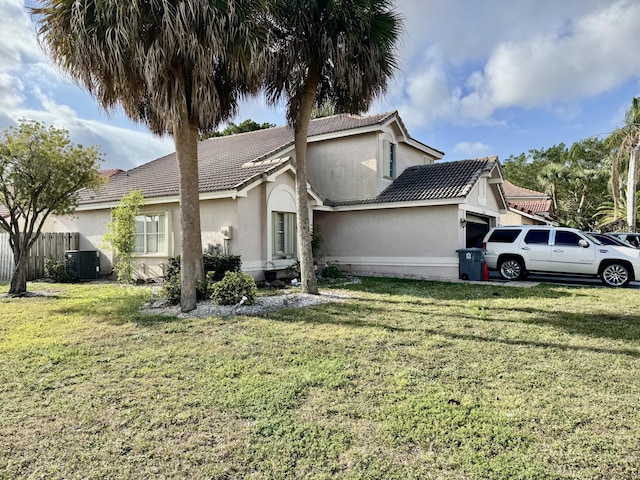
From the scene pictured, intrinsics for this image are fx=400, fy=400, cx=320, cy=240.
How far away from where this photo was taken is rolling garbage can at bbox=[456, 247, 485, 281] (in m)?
14.3

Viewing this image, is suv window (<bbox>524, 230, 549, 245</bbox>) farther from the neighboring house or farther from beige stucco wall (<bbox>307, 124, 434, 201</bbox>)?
the neighboring house

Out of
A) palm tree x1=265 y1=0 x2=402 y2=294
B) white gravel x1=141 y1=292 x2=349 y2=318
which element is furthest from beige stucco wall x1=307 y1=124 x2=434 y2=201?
white gravel x1=141 y1=292 x2=349 y2=318

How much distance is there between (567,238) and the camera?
13719mm

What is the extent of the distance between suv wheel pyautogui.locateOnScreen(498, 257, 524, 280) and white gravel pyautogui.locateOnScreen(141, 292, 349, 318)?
719cm

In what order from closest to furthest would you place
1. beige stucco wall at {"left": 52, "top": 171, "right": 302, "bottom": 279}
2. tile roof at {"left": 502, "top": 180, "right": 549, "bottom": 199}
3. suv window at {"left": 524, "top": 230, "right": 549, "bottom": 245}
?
beige stucco wall at {"left": 52, "top": 171, "right": 302, "bottom": 279} < suv window at {"left": 524, "top": 230, "right": 549, "bottom": 245} < tile roof at {"left": 502, "top": 180, "right": 549, "bottom": 199}

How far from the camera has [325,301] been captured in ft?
32.7

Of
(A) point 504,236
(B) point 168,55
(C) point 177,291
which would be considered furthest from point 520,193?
(B) point 168,55

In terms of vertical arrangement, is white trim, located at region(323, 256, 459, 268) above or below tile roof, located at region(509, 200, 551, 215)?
below

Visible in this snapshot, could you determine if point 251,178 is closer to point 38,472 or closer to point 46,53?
point 46,53

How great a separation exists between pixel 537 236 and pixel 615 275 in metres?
2.57

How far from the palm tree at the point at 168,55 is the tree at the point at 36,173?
11.1 feet

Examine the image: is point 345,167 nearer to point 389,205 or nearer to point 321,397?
point 389,205

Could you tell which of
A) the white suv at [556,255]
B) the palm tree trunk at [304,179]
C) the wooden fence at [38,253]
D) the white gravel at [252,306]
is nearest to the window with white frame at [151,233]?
the wooden fence at [38,253]

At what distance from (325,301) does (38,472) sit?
732 centimetres
